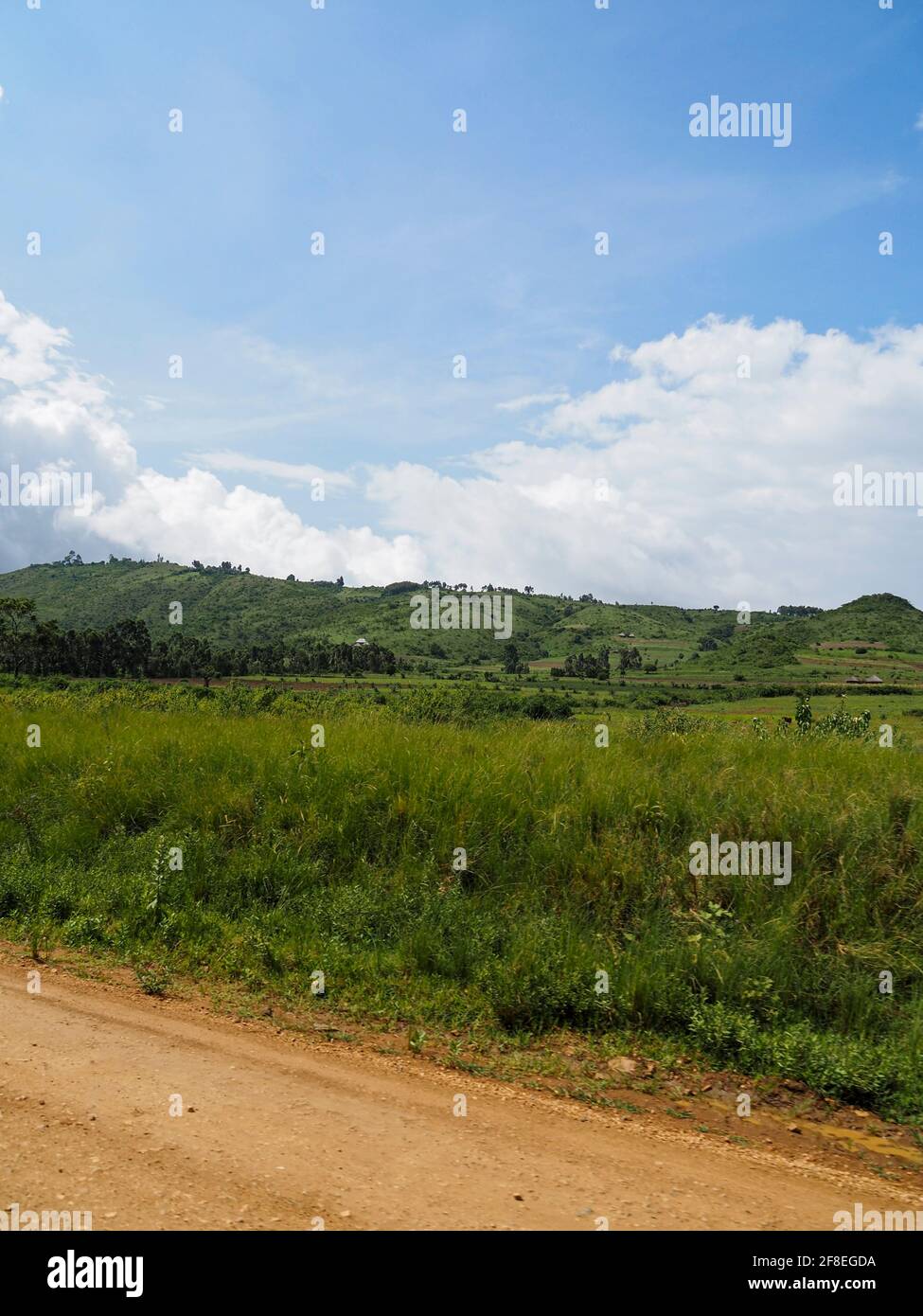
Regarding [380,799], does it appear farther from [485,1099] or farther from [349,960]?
[485,1099]

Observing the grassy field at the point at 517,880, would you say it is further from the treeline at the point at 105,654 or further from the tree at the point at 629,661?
the tree at the point at 629,661

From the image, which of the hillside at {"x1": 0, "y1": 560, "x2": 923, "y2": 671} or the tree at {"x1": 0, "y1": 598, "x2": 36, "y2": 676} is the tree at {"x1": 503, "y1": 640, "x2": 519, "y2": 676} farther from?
the tree at {"x1": 0, "y1": 598, "x2": 36, "y2": 676}

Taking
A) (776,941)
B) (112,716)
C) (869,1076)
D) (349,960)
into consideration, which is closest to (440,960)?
(349,960)

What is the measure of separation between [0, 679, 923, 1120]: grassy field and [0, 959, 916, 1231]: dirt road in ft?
2.98

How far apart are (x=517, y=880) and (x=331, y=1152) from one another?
11.4 ft

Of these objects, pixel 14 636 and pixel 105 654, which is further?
pixel 105 654

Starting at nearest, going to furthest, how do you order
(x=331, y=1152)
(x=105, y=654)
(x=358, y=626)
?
(x=331, y=1152), (x=105, y=654), (x=358, y=626)

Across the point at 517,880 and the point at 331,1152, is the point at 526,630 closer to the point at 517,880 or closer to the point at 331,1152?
the point at 517,880

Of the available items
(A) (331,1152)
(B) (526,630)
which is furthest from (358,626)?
(A) (331,1152)

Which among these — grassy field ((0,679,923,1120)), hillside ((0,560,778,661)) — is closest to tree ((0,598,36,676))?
grassy field ((0,679,923,1120))

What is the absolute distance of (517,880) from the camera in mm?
6824

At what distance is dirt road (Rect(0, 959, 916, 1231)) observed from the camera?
3125mm
